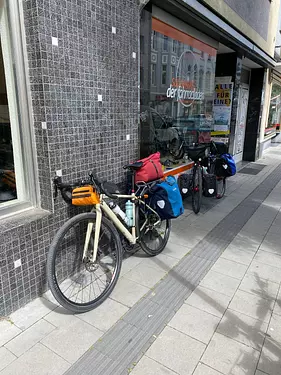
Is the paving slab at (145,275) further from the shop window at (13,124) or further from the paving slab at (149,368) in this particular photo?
the shop window at (13,124)

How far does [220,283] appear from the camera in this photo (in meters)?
3.07

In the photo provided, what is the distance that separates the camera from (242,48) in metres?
6.69

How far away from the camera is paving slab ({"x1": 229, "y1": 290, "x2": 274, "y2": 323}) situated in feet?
8.58

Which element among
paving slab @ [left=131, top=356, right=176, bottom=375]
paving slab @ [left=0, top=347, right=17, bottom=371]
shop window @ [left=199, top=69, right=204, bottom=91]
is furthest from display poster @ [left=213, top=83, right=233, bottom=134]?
paving slab @ [left=0, top=347, right=17, bottom=371]

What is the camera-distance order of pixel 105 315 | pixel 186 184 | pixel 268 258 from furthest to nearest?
pixel 186 184, pixel 268 258, pixel 105 315

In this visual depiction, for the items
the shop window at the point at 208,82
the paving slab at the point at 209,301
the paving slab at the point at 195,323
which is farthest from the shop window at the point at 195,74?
the paving slab at the point at 195,323

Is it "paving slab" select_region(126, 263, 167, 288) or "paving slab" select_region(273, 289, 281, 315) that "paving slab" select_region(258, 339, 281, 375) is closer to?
"paving slab" select_region(273, 289, 281, 315)

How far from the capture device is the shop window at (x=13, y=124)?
2.40 m

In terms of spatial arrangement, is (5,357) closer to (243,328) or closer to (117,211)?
(117,211)

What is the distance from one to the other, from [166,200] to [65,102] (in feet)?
4.79

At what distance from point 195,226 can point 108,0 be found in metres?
3.17

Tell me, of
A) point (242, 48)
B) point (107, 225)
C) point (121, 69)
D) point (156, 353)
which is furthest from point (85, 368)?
point (242, 48)

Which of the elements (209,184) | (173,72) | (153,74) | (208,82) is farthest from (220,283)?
(208,82)

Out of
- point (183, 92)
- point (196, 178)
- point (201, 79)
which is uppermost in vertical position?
point (201, 79)
